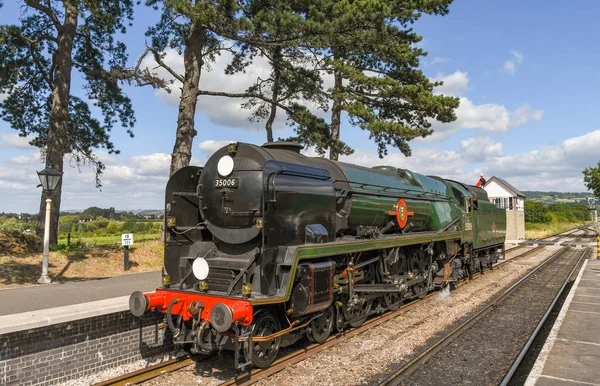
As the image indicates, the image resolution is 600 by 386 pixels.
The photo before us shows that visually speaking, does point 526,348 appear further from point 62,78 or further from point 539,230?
point 539,230

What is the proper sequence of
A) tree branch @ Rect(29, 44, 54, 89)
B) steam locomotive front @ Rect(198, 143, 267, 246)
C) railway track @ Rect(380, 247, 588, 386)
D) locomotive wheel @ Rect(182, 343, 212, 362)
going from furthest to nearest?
tree branch @ Rect(29, 44, 54, 89) → locomotive wheel @ Rect(182, 343, 212, 362) → steam locomotive front @ Rect(198, 143, 267, 246) → railway track @ Rect(380, 247, 588, 386)

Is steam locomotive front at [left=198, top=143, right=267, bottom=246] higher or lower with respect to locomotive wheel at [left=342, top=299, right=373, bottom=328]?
higher

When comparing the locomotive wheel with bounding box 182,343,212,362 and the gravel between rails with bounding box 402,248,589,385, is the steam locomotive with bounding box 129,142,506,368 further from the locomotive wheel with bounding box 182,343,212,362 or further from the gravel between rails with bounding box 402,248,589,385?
the gravel between rails with bounding box 402,248,589,385

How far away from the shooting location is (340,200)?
795cm

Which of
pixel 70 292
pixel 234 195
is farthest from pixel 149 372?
pixel 70 292

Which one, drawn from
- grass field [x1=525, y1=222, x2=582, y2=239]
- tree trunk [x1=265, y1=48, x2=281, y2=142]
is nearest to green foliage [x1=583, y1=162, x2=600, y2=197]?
grass field [x1=525, y1=222, x2=582, y2=239]

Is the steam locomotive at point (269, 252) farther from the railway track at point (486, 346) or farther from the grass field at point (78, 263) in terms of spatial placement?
the grass field at point (78, 263)

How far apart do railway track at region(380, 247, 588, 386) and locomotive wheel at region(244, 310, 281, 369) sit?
1.61m

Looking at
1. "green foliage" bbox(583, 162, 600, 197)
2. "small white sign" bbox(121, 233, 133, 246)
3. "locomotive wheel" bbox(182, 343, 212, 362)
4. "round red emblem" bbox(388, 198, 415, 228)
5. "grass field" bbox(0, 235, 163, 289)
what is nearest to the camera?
"locomotive wheel" bbox(182, 343, 212, 362)

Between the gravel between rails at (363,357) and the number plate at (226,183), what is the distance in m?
2.68

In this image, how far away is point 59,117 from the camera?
15.4 m

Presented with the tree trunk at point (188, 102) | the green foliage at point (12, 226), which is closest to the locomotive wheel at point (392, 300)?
the tree trunk at point (188, 102)

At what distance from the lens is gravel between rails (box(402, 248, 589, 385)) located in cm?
604

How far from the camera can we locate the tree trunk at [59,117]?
15.0 meters
